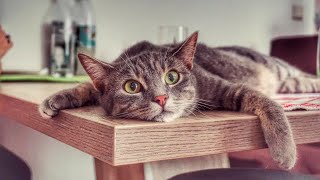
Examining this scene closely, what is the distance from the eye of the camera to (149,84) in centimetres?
74

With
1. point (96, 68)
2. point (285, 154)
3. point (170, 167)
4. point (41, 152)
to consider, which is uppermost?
point (96, 68)

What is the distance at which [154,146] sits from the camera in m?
0.59

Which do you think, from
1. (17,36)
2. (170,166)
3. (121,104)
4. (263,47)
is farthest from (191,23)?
(121,104)

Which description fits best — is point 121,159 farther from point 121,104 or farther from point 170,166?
point 170,166

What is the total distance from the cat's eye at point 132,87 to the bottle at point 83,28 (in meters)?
0.92

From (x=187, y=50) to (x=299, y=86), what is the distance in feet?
1.98

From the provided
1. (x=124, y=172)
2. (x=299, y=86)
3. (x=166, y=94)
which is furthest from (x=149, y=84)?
(x=299, y=86)

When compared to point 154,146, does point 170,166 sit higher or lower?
lower

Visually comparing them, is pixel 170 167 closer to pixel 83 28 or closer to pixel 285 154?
pixel 285 154

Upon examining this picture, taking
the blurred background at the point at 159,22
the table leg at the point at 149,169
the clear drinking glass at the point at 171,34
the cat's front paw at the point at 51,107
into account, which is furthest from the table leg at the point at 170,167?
the blurred background at the point at 159,22

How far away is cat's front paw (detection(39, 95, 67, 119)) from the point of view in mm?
755

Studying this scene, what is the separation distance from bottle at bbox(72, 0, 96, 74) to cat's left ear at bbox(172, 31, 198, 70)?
87cm

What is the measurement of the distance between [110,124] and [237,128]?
0.18 metres

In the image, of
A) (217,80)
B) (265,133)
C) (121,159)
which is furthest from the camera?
(217,80)
